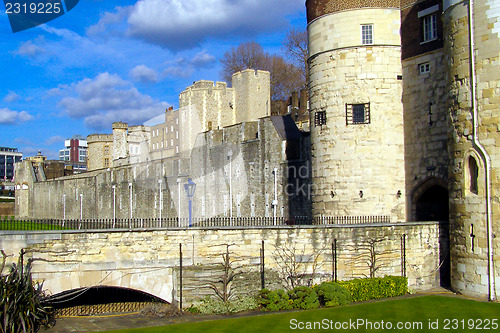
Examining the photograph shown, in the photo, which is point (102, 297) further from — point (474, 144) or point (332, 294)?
point (474, 144)

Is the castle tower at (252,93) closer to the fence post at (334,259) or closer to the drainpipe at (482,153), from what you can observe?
the drainpipe at (482,153)

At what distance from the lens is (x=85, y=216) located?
200 feet

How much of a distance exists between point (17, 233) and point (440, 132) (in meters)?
16.3

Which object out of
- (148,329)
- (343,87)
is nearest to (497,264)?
(343,87)

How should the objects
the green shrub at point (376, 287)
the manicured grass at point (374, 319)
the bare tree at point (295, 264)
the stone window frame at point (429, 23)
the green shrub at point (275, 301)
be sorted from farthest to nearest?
the stone window frame at point (429, 23) < the bare tree at point (295, 264) < the green shrub at point (376, 287) < the green shrub at point (275, 301) < the manicured grass at point (374, 319)

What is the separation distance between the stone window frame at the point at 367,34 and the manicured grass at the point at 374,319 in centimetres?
1141

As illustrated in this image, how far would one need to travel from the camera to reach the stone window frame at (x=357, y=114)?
22.2m

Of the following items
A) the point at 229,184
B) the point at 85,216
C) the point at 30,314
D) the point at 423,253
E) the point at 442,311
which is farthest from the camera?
the point at 85,216

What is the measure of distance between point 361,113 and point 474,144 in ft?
17.8

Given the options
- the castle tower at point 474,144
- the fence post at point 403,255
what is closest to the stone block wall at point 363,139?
the fence post at point 403,255

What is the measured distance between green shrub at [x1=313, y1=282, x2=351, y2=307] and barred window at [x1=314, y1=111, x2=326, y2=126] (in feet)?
28.1

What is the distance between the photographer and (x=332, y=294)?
16391mm

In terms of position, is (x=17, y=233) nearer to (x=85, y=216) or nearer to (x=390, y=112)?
(x=390, y=112)

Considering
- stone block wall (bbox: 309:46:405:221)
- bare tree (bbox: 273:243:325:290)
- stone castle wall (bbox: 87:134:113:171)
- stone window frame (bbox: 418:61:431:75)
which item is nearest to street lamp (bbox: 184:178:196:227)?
stone block wall (bbox: 309:46:405:221)
